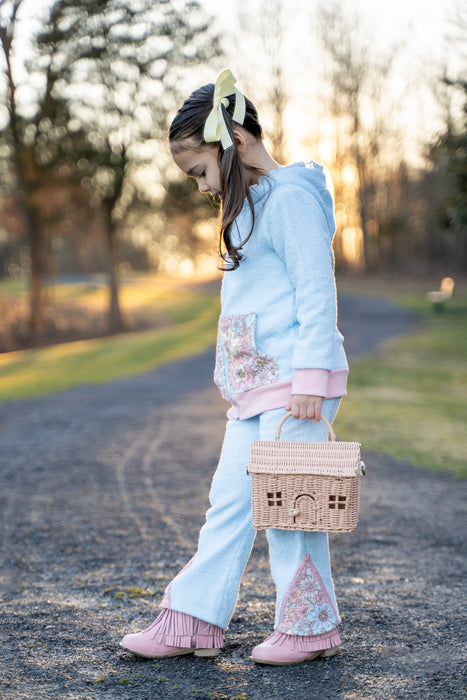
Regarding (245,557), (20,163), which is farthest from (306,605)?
(20,163)

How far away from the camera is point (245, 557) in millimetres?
2678

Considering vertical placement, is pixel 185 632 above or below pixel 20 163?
below

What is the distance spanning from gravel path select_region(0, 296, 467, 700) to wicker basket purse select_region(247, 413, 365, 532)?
0.53m

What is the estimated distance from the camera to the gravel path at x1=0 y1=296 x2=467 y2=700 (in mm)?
2502

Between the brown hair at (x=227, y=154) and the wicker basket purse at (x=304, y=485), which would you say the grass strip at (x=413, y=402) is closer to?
the wicker basket purse at (x=304, y=485)

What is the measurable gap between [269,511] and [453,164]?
11785mm

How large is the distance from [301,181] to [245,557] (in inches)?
50.1

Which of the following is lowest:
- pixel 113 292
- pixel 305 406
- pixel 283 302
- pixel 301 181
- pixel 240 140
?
pixel 113 292

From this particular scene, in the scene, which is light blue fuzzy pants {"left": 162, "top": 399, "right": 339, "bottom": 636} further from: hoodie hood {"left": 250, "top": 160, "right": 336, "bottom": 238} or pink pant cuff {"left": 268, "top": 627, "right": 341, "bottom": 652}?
hoodie hood {"left": 250, "top": 160, "right": 336, "bottom": 238}

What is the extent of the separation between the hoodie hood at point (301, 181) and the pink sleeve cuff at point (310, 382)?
494mm

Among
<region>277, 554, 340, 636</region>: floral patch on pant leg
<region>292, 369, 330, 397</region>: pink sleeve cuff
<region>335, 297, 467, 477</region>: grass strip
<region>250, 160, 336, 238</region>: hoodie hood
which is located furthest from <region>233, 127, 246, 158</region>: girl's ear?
<region>335, 297, 467, 477</region>: grass strip

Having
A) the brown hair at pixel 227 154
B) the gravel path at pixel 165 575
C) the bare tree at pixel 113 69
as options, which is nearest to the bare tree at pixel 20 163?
the bare tree at pixel 113 69

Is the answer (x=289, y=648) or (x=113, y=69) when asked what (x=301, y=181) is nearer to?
(x=289, y=648)

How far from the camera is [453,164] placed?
42.9 ft
